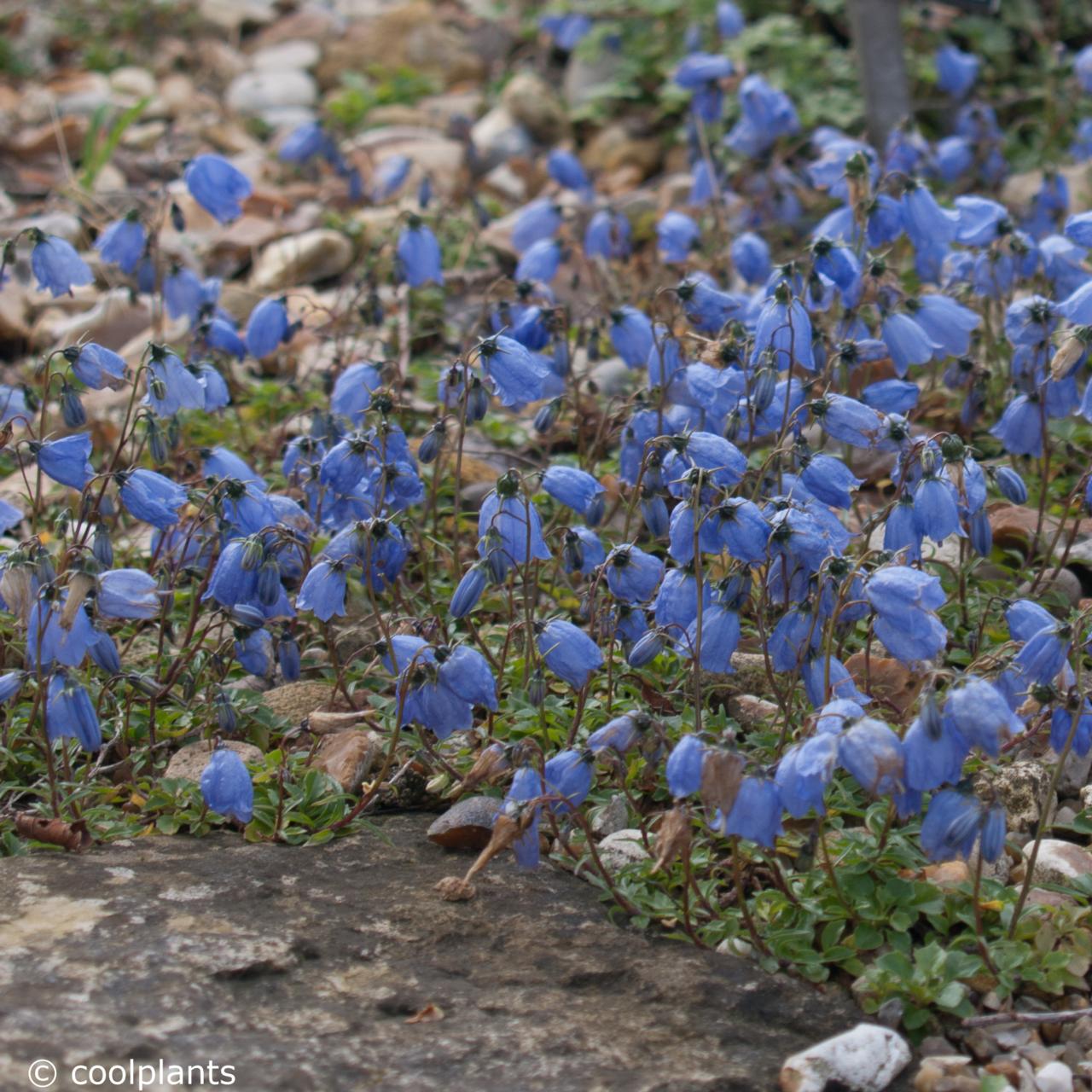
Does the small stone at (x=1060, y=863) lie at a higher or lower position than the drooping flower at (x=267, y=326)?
lower

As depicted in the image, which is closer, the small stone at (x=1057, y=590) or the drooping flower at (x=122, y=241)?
the small stone at (x=1057, y=590)

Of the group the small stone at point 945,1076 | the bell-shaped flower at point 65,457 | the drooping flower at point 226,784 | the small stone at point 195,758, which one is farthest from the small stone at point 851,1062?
the bell-shaped flower at point 65,457

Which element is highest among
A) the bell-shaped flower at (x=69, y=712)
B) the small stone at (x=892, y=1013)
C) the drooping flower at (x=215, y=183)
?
the drooping flower at (x=215, y=183)

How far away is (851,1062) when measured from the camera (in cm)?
238

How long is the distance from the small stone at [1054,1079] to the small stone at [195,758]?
1686 millimetres

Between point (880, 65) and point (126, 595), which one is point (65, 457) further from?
point (880, 65)

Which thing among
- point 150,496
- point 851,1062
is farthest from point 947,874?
point 150,496

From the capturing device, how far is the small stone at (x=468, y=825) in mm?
2975

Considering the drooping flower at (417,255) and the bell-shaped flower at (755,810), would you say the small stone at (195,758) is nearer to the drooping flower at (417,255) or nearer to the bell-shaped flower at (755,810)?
the bell-shaped flower at (755,810)

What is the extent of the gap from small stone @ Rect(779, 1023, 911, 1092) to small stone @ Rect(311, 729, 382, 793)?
120cm

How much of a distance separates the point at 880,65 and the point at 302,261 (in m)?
2.61

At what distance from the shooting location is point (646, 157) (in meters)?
7.45

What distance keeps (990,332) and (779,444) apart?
5.65 ft

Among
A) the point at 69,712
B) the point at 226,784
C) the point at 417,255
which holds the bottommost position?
the point at 226,784
